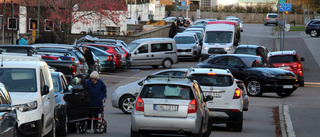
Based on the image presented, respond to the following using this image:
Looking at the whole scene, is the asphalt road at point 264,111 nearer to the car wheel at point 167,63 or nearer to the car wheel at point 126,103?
the car wheel at point 126,103

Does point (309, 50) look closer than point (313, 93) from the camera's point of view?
No

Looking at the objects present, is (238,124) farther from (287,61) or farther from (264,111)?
(287,61)

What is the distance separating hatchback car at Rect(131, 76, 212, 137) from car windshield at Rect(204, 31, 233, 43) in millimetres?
27448

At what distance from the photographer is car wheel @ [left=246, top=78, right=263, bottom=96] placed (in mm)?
25516

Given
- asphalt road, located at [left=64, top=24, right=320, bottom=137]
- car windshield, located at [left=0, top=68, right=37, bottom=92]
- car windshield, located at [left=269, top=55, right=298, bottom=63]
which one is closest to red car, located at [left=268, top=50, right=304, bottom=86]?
car windshield, located at [left=269, top=55, right=298, bottom=63]

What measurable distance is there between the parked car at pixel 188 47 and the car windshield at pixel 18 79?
30119 mm

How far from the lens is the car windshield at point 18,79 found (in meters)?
11.4

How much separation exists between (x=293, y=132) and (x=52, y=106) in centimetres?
632

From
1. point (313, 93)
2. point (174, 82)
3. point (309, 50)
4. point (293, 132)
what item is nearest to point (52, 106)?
point (174, 82)

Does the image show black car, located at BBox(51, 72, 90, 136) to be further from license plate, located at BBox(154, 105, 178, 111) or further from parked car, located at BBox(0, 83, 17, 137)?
parked car, located at BBox(0, 83, 17, 137)

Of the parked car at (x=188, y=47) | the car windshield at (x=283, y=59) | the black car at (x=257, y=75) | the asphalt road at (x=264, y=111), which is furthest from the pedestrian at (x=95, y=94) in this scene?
the parked car at (x=188, y=47)

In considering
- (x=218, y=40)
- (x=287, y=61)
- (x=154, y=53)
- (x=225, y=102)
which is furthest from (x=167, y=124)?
(x=218, y=40)

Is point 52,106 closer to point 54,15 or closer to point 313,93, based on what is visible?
point 313,93

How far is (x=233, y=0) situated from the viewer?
118m
